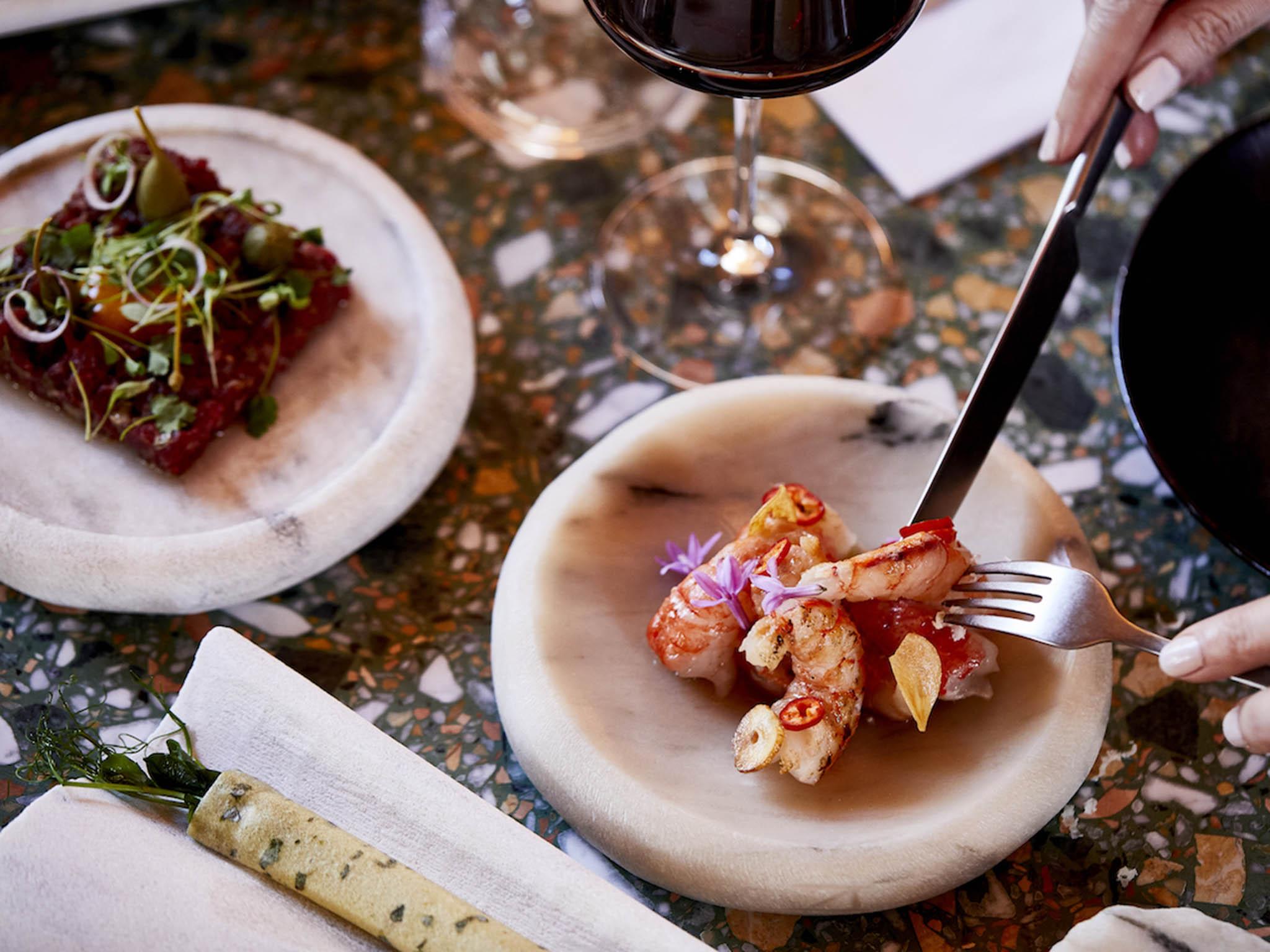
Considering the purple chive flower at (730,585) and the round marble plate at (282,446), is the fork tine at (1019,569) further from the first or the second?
the round marble plate at (282,446)

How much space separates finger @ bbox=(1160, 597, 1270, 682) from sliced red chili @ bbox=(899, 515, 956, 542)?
0.60 ft

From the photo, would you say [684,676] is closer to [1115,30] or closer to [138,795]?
[138,795]

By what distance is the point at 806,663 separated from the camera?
904 millimetres

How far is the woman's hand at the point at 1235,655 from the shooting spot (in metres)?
0.85

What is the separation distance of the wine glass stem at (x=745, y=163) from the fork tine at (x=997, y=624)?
1.74 feet

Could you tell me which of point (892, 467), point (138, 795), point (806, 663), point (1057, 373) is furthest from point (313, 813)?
point (1057, 373)

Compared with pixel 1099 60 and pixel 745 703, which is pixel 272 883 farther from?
pixel 1099 60

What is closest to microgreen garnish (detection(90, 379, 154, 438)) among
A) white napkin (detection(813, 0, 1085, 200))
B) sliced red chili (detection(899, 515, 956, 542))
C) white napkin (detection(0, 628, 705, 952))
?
white napkin (detection(0, 628, 705, 952))

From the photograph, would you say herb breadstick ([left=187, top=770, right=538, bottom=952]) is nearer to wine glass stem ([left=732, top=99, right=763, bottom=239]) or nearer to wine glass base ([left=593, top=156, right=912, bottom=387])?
wine glass base ([left=593, top=156, right=912, bottom=387])

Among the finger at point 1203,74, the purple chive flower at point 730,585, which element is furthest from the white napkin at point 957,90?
the purple chive flower at point 730,585

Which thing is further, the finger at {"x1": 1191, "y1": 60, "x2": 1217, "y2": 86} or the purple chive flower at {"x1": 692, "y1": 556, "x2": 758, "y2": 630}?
the finger at {"x1": 1191, "y1": 60, "x2": 1217, "y2": 86}

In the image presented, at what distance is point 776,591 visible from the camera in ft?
2.94

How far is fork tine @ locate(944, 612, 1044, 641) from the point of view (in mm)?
935

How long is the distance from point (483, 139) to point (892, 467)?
755mm
